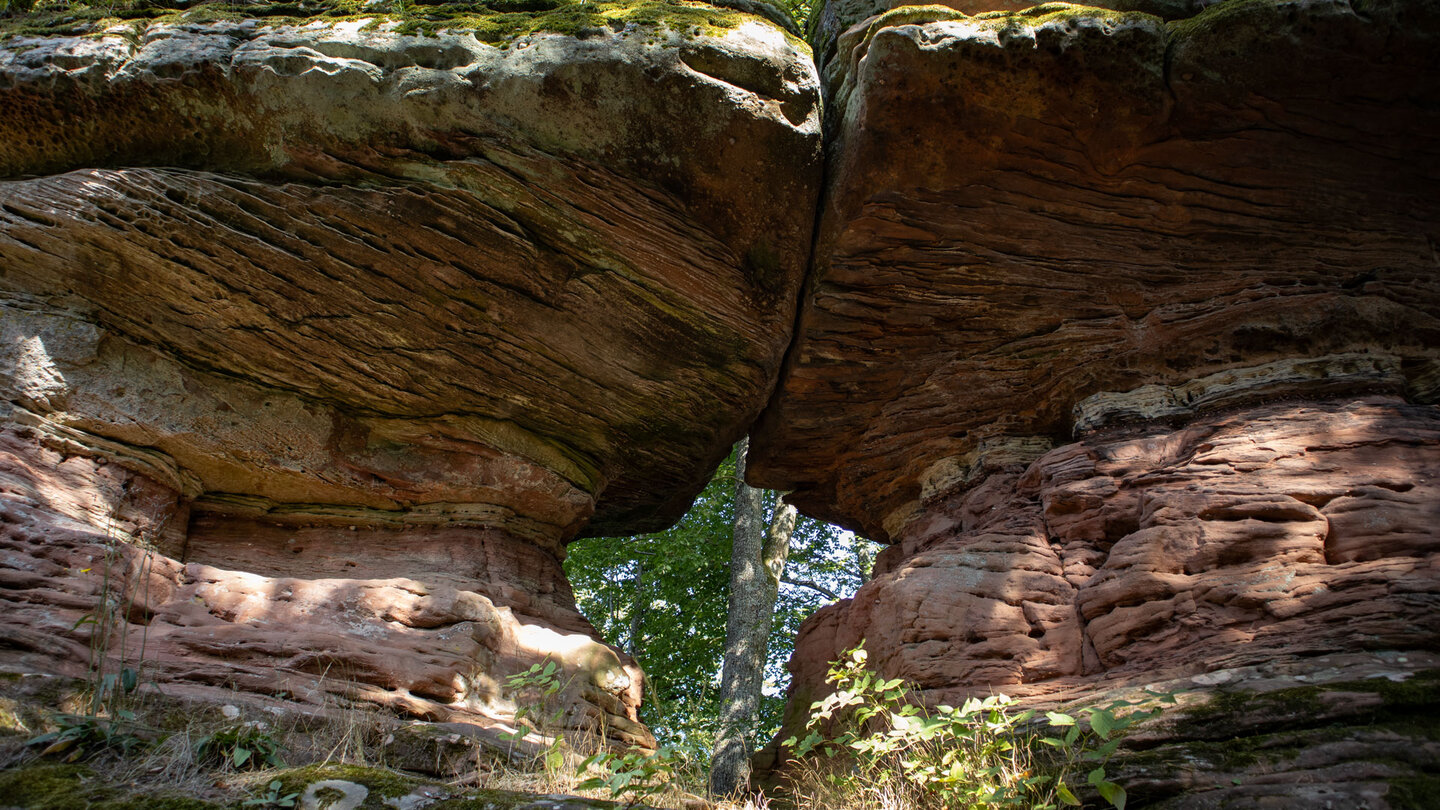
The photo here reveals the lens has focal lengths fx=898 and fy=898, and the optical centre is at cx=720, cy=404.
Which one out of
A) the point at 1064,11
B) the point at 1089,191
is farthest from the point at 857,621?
the point at 1064,11

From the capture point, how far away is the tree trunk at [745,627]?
34.6 feet

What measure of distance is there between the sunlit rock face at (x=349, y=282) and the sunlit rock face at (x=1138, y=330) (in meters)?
0.92

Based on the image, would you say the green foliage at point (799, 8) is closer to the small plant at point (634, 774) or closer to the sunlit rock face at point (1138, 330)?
the sunlit rock face at point (1138, 330)

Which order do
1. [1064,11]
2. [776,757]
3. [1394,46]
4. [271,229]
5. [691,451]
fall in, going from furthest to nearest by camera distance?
1. [691,451]
2. [776,757]
3. [271,229]
4. [1064,11]
5. [1394,46]

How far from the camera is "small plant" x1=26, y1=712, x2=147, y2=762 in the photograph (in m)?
3.76

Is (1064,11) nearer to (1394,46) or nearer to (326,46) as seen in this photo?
(1394,46)

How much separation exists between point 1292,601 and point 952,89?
420 cm

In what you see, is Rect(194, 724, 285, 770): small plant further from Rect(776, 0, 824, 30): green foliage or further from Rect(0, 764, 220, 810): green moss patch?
Rect(776, 0, 824, 30): green foliage

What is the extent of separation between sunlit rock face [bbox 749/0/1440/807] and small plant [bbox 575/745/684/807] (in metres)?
2.17

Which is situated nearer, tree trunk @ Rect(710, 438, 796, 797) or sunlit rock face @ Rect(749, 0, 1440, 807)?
sunlit rock face @ Rect(749, 0, 1440, 807)

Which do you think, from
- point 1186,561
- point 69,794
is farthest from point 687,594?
point 69,794

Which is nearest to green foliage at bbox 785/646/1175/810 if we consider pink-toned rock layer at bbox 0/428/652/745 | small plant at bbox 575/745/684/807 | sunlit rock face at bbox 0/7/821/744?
small plant at bbox 575/745/684/807

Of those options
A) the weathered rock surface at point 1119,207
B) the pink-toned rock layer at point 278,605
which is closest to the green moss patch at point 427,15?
the weathered rock surface at point 1119,207

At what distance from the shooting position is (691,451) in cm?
920
